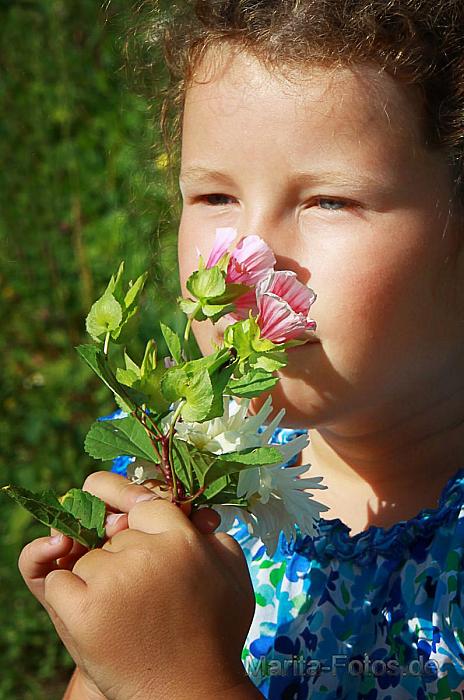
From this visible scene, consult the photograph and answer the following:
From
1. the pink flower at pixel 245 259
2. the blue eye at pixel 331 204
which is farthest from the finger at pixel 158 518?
the blue eye at pixel 331 204

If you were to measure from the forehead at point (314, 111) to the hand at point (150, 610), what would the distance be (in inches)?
18.7

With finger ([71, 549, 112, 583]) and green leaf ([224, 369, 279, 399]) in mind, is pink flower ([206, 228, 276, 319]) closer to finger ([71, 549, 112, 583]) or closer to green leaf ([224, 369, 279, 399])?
green leaf ([224, 369, 279, 399])

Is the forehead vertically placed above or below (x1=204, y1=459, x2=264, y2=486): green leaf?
above

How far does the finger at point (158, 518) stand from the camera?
1.04 meters

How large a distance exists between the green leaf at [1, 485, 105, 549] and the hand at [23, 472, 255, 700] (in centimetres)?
2

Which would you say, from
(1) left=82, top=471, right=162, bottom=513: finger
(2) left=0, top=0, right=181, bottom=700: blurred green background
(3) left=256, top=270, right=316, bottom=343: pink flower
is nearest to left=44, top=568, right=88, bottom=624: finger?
(1) left=82, top=471, right=162, bottom=513: finger

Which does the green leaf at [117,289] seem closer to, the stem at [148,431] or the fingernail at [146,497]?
the stem at [148,431]

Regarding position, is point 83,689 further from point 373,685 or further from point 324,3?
point 324,3

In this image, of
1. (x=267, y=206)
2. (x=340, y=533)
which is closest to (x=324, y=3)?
(x=267, y=206)

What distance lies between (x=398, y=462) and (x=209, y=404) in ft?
1.99

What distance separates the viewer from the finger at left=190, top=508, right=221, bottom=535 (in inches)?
42.3

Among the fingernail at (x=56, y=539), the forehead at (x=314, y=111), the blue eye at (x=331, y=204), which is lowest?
the fingernail at (x=56, y=539)

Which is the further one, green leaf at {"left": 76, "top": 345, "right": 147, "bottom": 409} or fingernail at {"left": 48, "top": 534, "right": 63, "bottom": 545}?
fingernail at {"left": 48, "top": 534, "right": 63, "bottom": 545}

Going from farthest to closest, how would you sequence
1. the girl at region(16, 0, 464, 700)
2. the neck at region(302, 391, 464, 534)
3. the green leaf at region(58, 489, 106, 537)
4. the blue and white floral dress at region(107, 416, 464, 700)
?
the neck at region(302, 391, 464, 534) → the blue and white floral dress at region(107, 416, 464, 700) → the girl at region(16, 0, 464, 700) → the green leaf at region(58, 489, 106, 537)
